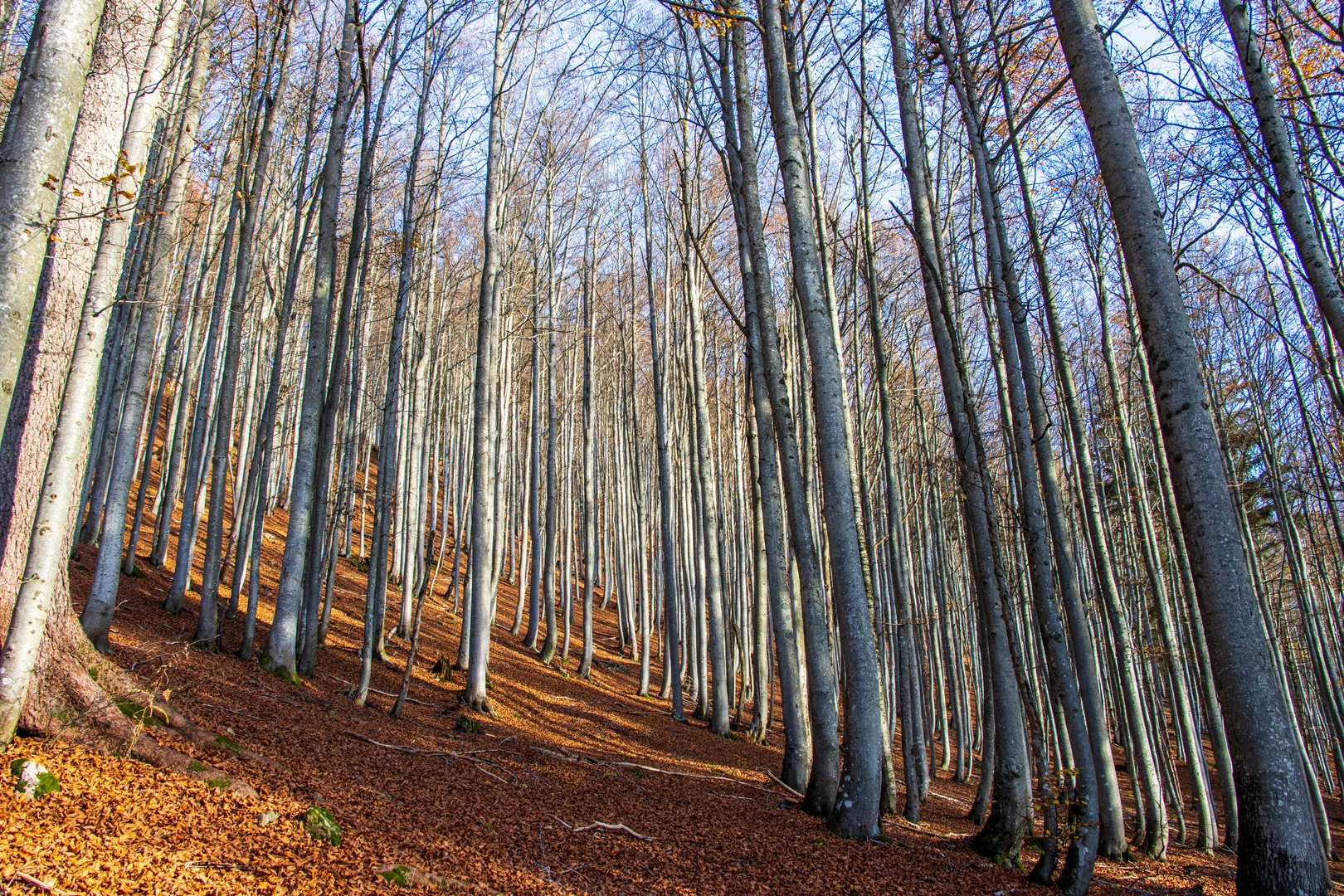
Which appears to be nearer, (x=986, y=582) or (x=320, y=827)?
(x=320, y=827)

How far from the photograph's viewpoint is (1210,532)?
9.82 feet

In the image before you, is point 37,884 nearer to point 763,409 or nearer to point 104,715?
point 104,715

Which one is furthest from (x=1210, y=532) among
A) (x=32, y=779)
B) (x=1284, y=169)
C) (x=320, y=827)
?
(x=32, y=779)

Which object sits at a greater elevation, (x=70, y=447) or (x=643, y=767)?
(x=70, y=447)

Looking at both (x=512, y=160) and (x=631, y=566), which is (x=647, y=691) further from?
(x=512, y=160)

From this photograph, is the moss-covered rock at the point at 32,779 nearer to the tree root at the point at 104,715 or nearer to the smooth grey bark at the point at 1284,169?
the tree root at the point at 104,715

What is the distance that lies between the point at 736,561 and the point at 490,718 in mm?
5630

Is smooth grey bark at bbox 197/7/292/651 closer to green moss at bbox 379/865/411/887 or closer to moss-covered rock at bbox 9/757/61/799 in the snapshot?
moss-covered rock at bbox 9/757/61/799

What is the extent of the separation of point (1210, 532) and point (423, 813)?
4.17 m

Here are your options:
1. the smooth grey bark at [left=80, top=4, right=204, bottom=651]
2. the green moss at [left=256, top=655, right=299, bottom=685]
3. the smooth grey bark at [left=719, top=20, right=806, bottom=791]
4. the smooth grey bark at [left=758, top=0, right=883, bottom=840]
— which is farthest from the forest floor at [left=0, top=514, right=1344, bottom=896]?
the smooth grey bark at [left=719, top=20, right=806, bottom=791]

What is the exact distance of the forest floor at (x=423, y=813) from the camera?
8.64 feet

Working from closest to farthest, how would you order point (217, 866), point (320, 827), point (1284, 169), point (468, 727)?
point (217, 866), point (320, 827), point (1284, 169), point (468, 727)

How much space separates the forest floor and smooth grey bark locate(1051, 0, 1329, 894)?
6.22 ft

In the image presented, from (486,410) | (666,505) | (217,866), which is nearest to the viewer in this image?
(217,866)
